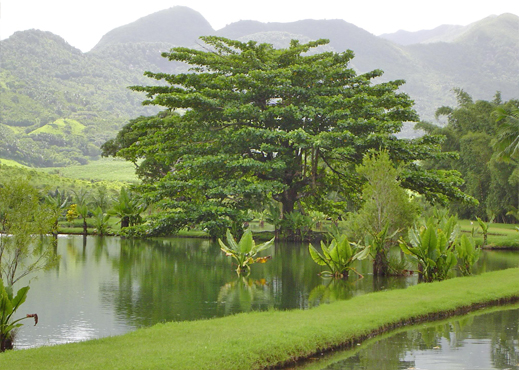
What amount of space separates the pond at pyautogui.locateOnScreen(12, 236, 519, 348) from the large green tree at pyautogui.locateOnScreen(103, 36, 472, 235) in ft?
9.24

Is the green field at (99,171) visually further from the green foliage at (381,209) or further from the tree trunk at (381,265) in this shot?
the green foliage at (381,209)

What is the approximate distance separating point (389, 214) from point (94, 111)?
463 feet

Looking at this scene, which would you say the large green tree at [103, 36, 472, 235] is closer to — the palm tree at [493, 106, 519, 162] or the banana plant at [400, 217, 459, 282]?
the palm tree at [493, 106, 519, 162]

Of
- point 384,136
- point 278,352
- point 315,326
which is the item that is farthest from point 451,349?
point 384,136

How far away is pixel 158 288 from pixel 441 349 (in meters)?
7.58

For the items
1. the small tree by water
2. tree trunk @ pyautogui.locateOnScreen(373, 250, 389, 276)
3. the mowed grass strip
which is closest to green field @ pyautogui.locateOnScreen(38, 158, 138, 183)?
tree trunk @ pyautogui.locateOnScreen(373, 250, 389, 276)

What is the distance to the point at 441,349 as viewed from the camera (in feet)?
29.9

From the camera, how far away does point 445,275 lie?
15688 millimetres

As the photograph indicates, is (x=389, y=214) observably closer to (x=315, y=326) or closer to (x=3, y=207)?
(x=315, y=326)

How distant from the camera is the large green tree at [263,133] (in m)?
24.8

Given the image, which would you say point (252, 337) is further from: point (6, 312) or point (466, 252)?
point (466, 252)

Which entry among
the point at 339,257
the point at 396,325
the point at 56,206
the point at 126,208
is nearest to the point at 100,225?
the point at 126,208

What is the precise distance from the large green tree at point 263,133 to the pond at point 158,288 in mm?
2816

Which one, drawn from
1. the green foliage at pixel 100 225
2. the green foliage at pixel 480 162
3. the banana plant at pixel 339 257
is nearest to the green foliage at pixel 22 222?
the banana plant at pixel 339 257
